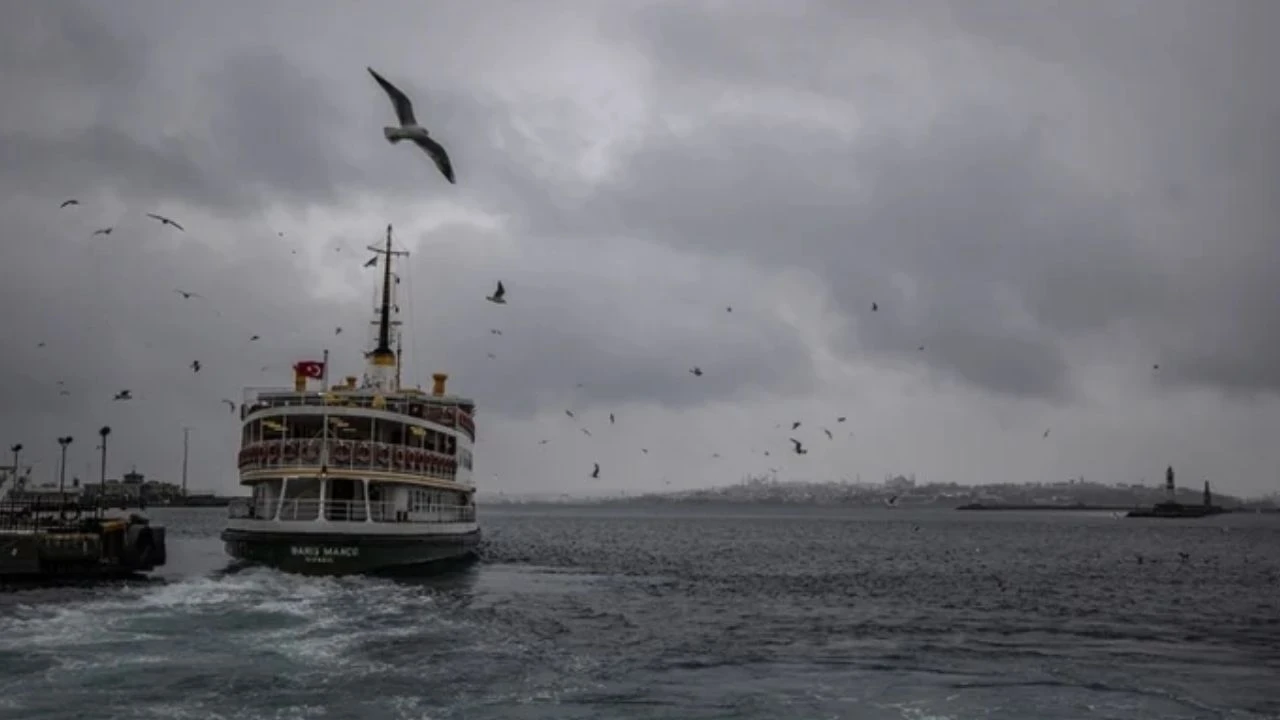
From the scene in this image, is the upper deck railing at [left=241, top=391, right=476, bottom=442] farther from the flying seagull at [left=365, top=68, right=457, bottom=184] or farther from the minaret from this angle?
the flying seagull at [left=365, top=68, right=457, bottom=184]

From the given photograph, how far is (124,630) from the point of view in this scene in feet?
82.5

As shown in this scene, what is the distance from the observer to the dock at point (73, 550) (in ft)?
129

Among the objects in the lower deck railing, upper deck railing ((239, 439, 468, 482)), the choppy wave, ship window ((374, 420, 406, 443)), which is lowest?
the choppy wave

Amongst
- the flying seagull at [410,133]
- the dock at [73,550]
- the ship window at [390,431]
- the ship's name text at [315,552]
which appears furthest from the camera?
the ship window at [390,431]

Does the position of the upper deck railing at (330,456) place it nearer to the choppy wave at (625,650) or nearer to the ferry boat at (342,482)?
the ferry boat at (342,482)

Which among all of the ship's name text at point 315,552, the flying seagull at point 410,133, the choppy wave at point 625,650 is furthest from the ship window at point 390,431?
the flying seagull at point 410,133

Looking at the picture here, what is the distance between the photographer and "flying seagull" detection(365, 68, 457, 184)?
13441mm

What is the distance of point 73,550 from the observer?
131 feet

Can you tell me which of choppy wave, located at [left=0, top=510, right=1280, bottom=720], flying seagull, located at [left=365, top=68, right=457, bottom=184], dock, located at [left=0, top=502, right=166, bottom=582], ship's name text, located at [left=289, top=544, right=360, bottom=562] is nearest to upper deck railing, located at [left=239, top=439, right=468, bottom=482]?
ship's name text, located at [left=289, top=544, right=360, bottom=562]

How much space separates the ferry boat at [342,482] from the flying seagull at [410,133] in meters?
27.7

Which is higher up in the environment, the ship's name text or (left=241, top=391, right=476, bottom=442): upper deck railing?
(left=241, top=391, right=476, bottom=442): upper deck railing

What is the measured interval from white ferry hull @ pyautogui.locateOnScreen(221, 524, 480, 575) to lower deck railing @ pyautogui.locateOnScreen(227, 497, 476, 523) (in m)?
0.88

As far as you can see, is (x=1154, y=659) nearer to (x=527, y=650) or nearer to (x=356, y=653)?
(x=527, y=650)

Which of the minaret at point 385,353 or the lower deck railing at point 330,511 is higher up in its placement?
the minaret at point 385,353
